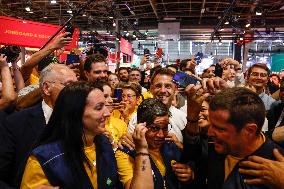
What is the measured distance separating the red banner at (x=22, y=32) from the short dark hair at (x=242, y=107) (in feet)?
19.8

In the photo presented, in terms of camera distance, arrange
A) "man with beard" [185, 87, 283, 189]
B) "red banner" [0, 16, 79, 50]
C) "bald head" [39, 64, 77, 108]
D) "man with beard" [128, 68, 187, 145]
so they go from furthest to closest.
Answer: "red banner" [0, 16, 79, 50] → "man with beard" [128, 68, 187, 145] → "bald head" [39, 64, 77, 108] → "man with beard" [185, 87, 283, 189]

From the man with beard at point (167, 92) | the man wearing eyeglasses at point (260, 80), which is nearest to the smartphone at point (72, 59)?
the man with beard at point (167, 92)

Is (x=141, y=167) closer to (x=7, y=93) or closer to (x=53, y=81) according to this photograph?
(x=53, y=81)

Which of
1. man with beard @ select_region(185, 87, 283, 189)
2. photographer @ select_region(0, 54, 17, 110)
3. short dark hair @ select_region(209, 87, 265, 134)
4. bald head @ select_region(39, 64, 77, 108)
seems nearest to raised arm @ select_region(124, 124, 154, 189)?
man with beard @ select_region(185, 87, 283, 189)

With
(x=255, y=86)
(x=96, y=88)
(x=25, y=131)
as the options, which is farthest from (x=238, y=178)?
(x=255, y=86)

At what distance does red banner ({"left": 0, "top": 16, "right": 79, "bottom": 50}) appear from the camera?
695cm

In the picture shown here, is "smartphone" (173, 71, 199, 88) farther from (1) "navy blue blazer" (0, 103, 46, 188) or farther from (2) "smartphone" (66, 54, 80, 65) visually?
(2) "smartphone" (66, 54, 80, 65)

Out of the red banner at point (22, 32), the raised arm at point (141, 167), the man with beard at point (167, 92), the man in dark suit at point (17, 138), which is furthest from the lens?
the red banner at point (22, 32)

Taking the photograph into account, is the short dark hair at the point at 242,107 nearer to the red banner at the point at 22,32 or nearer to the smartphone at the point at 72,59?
the smartphone at the point at 72,59

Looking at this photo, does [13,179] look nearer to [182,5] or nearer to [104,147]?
[104,147]

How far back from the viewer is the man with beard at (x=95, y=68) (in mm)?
3864

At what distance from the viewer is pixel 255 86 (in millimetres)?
4594

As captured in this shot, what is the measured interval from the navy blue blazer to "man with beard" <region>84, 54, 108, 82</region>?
1.53 metres

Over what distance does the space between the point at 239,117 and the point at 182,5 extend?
44.9ft
